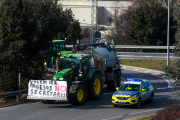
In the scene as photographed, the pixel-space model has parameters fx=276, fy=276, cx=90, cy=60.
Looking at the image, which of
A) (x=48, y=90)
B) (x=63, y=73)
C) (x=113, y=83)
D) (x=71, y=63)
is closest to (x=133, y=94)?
(x=63, y=73)

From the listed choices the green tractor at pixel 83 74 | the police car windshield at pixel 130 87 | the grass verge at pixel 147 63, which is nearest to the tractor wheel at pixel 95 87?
the green tractor at pixel 83 74

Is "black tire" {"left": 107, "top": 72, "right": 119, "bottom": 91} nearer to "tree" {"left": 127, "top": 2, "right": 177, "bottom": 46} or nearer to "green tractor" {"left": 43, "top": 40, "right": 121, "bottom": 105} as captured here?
"green tractor" {"left": 43, "top": 40, "right": 121, "bottom": 105}

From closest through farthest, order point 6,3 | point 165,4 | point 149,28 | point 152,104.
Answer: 1. point 152,104
2. point 6,3
3. point 149,28
4. point 165,4

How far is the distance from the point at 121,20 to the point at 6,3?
49.2m

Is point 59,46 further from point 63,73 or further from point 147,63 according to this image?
point 63,73

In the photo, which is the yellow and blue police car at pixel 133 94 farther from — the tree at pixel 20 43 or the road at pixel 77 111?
the tree at pixel 20 43

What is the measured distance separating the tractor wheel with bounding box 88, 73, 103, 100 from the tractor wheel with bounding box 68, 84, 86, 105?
91cm

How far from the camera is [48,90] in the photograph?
50.4 ft

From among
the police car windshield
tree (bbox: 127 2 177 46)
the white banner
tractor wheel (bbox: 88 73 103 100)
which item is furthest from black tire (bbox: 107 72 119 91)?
tree (bbox: 127 2 177 46)

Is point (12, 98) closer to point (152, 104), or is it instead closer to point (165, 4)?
point (152, 104)

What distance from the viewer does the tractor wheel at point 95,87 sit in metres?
17.0

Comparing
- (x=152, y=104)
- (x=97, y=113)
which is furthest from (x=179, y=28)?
(x=152, y=104)

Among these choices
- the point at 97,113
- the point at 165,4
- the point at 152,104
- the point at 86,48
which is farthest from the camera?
the point at 165,4

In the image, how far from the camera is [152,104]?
659 inches
